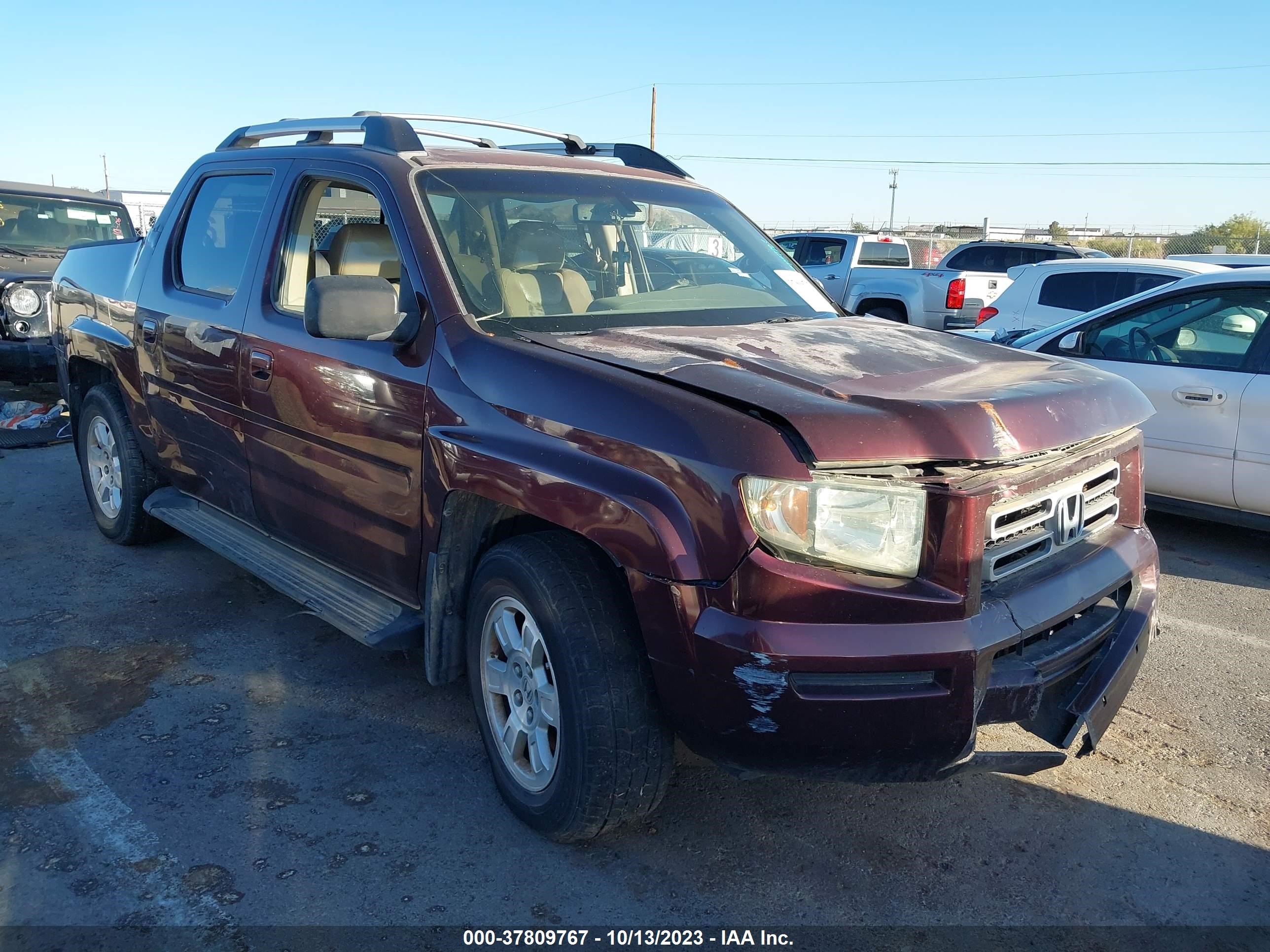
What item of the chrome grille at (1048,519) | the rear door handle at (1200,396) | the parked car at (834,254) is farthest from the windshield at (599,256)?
the parked car at (834,254)

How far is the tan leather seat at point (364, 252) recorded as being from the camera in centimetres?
385

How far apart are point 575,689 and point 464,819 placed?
0.74m

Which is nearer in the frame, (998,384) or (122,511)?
(998,384)

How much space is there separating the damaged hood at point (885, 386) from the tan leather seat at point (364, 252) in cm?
102

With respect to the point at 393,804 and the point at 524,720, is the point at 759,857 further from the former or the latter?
the point at 393,804

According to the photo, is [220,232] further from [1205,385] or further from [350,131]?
[1205,385]

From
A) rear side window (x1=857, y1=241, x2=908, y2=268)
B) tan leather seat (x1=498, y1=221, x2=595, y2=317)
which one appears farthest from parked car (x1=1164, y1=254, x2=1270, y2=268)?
tan leather seat (x1=498, y1=221, x2=595, y2=317)

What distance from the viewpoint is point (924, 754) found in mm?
2473

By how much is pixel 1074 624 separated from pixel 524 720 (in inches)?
62.2

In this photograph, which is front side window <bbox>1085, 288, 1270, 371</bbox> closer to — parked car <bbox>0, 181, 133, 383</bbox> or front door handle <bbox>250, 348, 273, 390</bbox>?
front door handle <bbox>250, 348, 273, 390</bbox>

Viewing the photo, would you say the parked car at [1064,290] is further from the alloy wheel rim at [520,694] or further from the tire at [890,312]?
the alloy wheel rim at [520,694]

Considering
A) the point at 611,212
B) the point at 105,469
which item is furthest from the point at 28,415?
Answer: the point at 611,212

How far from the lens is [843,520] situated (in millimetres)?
2420

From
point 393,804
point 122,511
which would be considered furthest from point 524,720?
point 122,511
